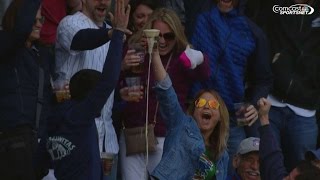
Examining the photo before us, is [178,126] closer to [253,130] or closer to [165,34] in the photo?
[165,34]

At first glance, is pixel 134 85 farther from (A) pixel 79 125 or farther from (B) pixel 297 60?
(B) pixel 297 60

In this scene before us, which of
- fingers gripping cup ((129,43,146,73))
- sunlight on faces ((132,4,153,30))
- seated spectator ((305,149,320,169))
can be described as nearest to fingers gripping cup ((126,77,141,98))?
fingers gripping cup ((129,43,146,73))

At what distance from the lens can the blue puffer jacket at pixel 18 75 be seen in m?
6.12

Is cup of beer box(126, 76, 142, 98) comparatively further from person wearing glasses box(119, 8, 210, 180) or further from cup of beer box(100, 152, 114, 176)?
cup of beer box(100, 152, 114, 176)

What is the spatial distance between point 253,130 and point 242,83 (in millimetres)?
397

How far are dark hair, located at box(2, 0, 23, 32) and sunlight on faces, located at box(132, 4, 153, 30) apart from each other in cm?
147

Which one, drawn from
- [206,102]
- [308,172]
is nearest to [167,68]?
[206,102]

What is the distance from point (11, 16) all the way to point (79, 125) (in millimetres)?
1041

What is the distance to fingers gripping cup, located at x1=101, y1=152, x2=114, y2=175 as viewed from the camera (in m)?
6.21

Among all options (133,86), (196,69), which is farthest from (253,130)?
(133,86)

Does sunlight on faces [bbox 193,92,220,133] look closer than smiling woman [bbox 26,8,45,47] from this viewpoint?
No

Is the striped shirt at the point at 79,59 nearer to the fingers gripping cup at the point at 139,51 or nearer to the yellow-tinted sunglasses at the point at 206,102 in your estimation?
the fingers gripping cup at the point at 139,51

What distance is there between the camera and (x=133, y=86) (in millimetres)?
6684

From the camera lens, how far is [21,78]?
6227mm
